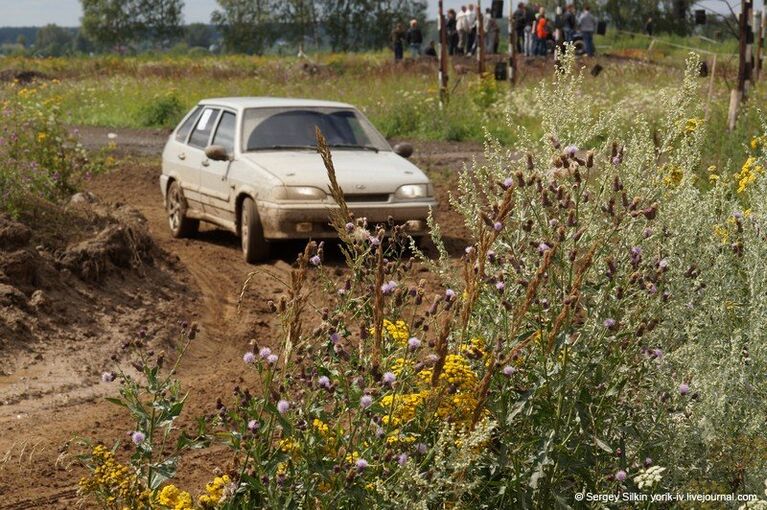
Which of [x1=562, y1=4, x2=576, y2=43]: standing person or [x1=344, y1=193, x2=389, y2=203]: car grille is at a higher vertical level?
[x1=344, y1=193, x2=389, y2=203]: car grille

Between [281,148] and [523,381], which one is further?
[281,148]

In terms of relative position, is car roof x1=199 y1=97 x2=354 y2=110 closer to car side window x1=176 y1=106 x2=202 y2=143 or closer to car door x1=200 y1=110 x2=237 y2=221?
car door x1=200 y1=110 x2=237 y2=221

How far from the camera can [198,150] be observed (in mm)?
14055

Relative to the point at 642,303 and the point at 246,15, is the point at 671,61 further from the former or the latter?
the point at 246,15

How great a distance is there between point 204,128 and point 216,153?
1.28 meters

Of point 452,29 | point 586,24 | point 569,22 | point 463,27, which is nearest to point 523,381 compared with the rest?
point 586,24

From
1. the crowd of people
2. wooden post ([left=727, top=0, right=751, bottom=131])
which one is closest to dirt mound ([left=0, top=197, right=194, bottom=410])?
wooden post ([left=727, top=0, right=751, bottom=131])

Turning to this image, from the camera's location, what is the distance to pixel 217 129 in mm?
13844

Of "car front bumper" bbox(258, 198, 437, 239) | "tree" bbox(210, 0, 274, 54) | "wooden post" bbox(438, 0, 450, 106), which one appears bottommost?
"tree" bbox(210, 0, 274, 54)

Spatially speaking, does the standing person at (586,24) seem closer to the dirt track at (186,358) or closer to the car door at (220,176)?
the dirt track at (186,358)

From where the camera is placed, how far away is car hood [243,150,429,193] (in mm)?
12359

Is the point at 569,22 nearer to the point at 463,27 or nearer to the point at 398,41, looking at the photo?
the point at 463,27

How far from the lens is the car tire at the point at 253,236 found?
1255cm

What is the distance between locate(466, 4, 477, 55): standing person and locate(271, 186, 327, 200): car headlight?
116 feet
